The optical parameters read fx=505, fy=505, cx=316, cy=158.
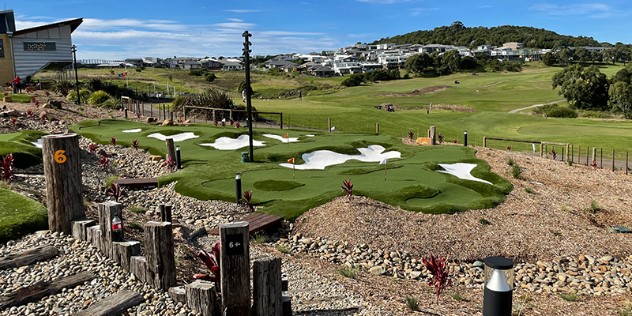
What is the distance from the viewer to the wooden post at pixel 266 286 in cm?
743

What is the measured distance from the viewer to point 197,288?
7.29 metres

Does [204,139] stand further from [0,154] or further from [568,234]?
[568,234]

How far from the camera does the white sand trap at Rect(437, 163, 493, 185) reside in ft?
68.8

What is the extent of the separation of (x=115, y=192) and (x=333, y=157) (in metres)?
11.6

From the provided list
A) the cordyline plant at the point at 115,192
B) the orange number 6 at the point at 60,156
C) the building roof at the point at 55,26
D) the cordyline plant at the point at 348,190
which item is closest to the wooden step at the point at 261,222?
the cordyline plant at the point at 348,190

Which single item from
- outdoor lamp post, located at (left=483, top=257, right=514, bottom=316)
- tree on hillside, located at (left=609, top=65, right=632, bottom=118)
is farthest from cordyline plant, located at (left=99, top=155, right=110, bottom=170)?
tree on hillside, located at (left=609, top=65, right=632, bottom=118)

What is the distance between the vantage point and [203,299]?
23.9 ft

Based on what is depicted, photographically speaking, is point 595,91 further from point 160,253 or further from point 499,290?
point 160,253

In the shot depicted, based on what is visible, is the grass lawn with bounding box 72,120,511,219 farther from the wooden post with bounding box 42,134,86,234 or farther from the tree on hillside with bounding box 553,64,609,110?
the tree on hillside with bounding box 553,64,609,110

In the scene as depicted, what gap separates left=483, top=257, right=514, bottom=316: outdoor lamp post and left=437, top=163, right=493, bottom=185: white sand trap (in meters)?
15.8

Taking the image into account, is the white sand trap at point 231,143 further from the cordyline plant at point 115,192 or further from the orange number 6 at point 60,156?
the orange number 6 at point 60,156

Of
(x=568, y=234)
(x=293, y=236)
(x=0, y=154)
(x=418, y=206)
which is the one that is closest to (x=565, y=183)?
(x=568, y=234)

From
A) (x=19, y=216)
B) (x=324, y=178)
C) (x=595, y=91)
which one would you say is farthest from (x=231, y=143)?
(x=595, y=91)

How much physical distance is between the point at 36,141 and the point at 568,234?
899 inches
